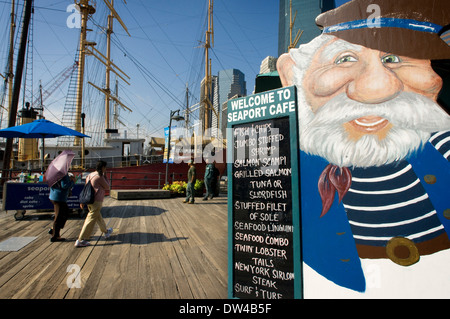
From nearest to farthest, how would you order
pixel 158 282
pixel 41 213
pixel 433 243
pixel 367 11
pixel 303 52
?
1. pixel 433 243
2. pixel 367 11
3. pixel 303 52
4. pixel 158 282
5. pixel 41 213

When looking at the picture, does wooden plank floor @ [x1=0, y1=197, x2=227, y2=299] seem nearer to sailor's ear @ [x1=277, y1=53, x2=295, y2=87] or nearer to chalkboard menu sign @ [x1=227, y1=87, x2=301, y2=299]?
chalkboard menu sign @ [x1=227, y1=87, x2=301, y2=299]

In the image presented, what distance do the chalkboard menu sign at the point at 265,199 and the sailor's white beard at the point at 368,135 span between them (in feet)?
0.61

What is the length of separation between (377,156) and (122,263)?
3857 millimetres

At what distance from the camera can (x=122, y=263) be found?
3.87m

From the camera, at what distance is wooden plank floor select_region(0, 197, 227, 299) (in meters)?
3.01

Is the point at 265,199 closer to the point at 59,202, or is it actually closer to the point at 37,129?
the point at 59,202

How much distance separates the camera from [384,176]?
2.23 m

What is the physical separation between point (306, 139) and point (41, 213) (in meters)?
8.27

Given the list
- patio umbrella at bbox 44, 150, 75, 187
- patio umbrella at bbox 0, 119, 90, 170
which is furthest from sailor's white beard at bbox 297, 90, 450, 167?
patio umbrella at bbox 0, 119, 90, 170

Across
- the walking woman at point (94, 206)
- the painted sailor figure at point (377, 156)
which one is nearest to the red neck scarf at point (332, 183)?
the painted sailor figure at point (377, 156)

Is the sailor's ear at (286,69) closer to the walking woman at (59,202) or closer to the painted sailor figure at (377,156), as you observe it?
the painted sailor figure at (377,156)

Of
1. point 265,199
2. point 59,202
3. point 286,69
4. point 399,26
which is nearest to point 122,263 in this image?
point 59,202
